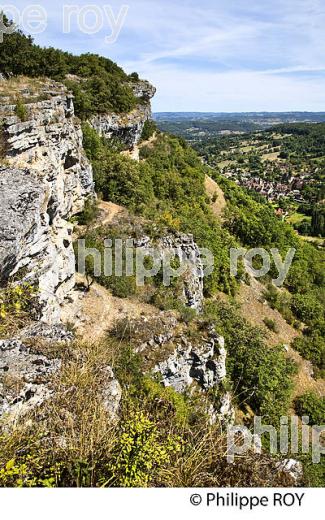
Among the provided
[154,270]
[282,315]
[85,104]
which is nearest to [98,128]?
[85,104]

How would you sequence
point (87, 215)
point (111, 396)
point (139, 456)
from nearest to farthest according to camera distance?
1. point (139, 456)
2. point (111, 396)
3. point (87, 215)

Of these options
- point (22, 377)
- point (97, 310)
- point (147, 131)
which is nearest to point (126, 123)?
point (147, 131)

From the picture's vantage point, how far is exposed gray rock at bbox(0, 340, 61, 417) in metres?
6.88

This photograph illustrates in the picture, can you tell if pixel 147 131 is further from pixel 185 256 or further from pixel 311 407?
pixel 311 407

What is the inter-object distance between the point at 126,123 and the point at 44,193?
24.4 metres

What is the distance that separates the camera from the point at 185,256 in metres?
25.5

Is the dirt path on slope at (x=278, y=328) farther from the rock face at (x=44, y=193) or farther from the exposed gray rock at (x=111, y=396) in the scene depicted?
the exposed gray rock at (x=111, y=396)

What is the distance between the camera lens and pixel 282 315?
33938 mm

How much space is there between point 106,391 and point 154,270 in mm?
15650

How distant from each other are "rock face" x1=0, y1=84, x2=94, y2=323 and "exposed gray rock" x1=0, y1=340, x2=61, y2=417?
229 centimetres

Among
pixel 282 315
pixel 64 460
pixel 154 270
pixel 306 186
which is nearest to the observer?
pixel 64 460

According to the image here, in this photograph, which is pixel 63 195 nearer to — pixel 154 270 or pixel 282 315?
pixel 154 270

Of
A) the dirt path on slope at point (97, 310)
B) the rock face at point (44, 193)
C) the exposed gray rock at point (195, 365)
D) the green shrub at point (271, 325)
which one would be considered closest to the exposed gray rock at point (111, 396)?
the rock face at point (44, 193)

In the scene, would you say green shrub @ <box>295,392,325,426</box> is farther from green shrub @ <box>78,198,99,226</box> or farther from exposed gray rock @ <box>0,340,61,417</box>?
exposed gray rock @ <box>0,340,61,417</box>
